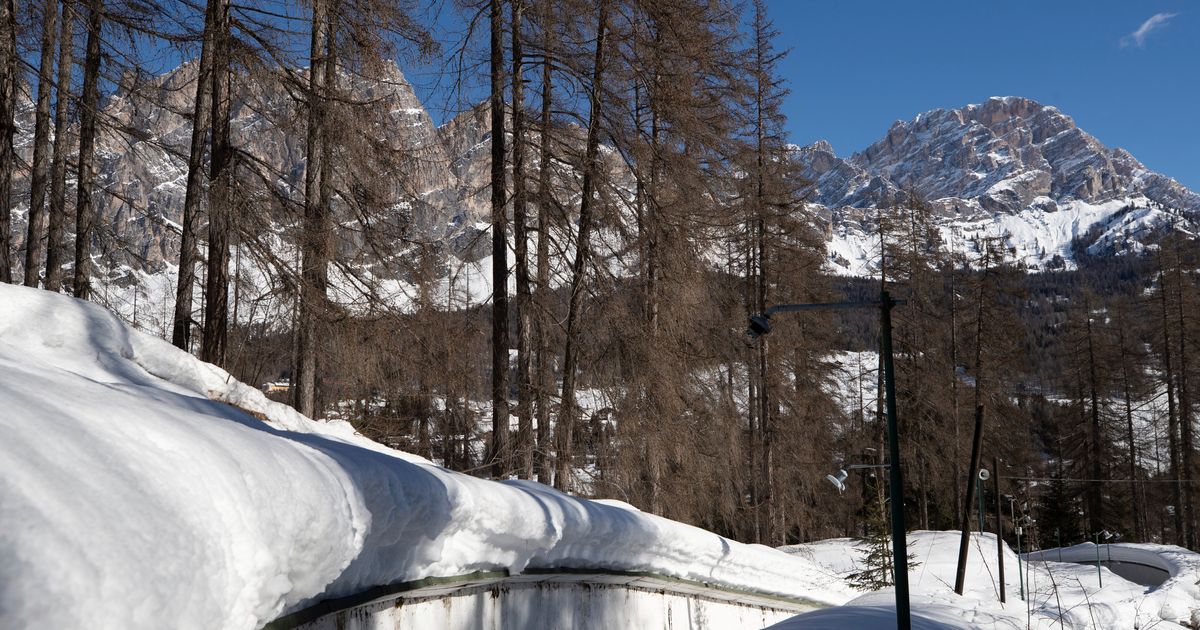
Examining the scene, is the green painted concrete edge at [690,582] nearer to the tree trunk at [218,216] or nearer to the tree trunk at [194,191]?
the tree trunk at [218,216]

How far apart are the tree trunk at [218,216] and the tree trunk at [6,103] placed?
75.2 inches

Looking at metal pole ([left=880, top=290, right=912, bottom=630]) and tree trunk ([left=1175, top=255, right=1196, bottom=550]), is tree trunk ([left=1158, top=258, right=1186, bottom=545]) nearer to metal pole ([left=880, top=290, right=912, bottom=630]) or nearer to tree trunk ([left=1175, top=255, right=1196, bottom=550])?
tree trunk ([left=1175, top=255, right=1196, bottom=550])

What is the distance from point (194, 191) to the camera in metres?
9.88

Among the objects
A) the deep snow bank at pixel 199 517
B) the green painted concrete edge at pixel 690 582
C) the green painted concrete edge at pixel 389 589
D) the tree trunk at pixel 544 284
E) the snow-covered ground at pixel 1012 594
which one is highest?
the tree trunk at pixel 544 284

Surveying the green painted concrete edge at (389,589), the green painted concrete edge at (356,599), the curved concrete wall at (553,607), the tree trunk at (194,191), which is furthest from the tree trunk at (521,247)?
the green painted concrete edge at (356,599)

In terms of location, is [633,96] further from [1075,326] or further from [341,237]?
[1075,326]

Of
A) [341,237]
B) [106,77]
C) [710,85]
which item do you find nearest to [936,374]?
[710,85]

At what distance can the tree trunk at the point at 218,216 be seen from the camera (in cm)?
966

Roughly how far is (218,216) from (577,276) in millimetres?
4796

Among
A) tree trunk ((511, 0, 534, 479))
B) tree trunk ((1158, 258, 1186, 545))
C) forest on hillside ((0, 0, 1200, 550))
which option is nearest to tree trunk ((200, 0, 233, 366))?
forest on hillside ((0, 0, 1200, 550))

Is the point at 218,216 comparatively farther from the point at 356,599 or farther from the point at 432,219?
the point at 356,599

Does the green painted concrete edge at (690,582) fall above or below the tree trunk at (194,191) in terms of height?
below

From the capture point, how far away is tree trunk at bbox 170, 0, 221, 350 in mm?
9820

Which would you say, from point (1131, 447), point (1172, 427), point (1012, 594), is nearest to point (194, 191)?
point (1012, 594)
